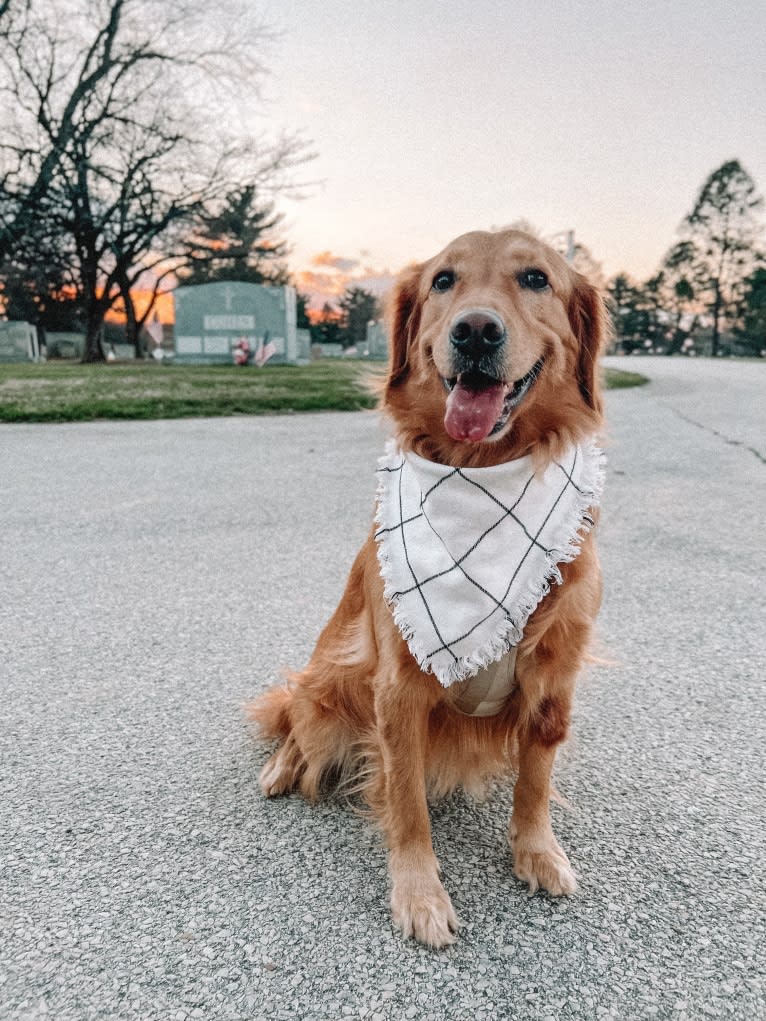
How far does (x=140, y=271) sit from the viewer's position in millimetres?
32844

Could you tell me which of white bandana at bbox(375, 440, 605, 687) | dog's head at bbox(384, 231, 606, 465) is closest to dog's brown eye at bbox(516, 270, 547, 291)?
dog's head at bbox(384, 231, 606, 465)

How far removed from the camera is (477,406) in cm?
185

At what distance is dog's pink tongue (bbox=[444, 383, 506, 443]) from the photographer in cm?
185

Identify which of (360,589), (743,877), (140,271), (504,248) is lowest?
(743,877)

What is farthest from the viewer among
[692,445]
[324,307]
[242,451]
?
[324,307]

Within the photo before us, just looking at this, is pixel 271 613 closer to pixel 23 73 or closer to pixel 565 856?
pixel 565 856

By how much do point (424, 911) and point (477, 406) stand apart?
119 cm

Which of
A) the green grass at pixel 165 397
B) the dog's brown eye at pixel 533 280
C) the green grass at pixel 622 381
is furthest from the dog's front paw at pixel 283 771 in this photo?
the green grass at pixel 622 381

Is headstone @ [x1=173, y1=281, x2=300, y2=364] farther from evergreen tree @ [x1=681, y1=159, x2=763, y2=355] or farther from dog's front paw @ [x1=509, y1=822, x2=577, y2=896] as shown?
evergreen tree @ [x1=681, y1=159, x2=763, y2=355]

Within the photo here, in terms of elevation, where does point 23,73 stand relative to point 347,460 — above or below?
above

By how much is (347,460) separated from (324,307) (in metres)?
71.6

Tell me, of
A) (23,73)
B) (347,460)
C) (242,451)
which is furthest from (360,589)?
(23,73)

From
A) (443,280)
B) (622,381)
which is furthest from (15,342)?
(443,280)

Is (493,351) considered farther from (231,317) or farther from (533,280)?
(231,317)
